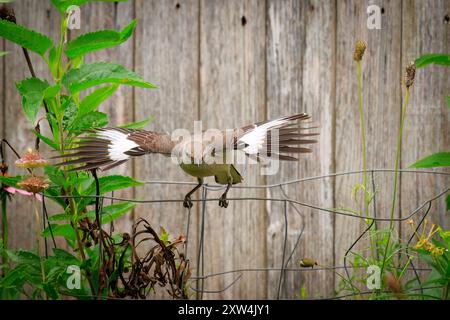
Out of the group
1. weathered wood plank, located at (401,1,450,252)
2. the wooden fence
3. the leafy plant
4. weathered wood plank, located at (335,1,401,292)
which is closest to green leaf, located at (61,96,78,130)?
the leafy plant

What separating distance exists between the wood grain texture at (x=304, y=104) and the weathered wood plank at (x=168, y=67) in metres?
0.24

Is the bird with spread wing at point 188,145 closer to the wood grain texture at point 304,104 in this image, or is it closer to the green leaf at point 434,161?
the green leaf at point 434,161

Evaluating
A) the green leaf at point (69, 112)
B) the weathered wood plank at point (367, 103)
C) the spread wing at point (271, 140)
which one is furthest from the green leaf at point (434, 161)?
the green leaf at point (69, 112)

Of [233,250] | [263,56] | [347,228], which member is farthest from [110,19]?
[347,228]

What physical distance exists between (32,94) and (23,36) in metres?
0.11

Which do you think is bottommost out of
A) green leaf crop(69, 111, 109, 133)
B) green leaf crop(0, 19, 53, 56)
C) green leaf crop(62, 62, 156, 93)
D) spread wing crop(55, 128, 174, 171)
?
spread wing crop(55, 128, 174, 171)

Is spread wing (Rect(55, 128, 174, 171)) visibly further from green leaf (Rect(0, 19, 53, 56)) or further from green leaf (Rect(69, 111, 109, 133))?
green leaf (Rect(0, 19, 53, 56))

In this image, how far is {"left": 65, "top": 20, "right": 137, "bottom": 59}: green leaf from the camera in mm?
1069

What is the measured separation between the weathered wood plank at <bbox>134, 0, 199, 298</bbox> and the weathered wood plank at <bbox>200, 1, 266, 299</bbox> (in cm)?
4

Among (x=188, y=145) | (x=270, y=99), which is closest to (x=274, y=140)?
(x=188, y=145)

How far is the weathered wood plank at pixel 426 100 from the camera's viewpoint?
1.69m

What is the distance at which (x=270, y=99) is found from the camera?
172 centimetres
